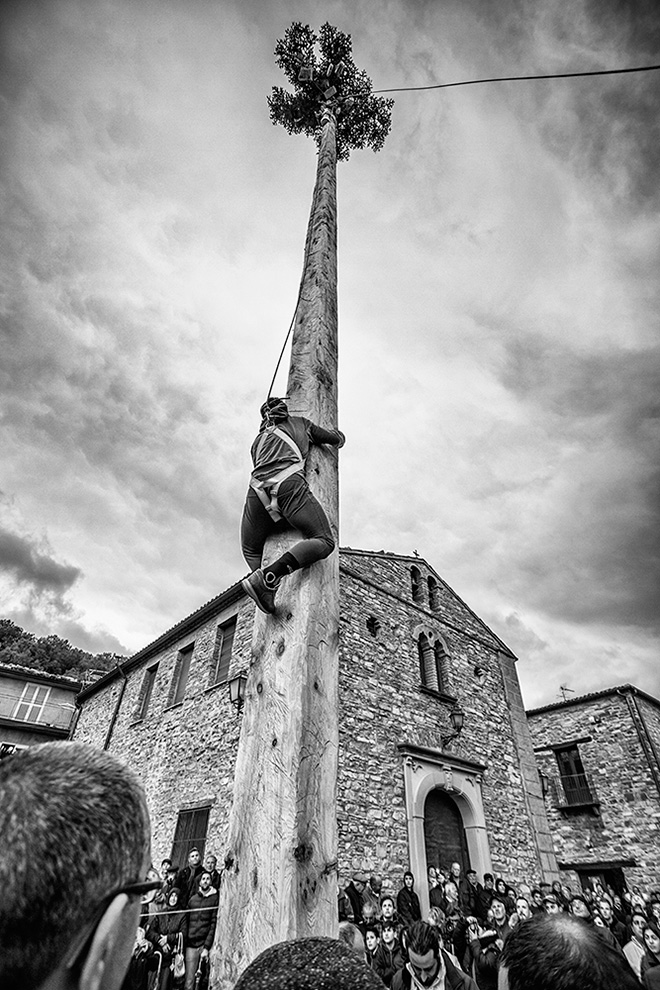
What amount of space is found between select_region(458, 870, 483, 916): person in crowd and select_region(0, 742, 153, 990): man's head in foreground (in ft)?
31.8

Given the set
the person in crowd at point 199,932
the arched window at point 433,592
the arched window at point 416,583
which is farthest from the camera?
the arched window at point 433,592

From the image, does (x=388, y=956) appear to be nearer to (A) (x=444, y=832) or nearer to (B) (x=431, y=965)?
(B) (x=431, y=965)

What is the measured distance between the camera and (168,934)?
6.29 metres

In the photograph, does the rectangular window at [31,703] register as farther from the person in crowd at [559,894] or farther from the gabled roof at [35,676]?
the person in crowd at [559,894]

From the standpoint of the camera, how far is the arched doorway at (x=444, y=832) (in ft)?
33.6

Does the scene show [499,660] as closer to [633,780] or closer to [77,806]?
[633,780]

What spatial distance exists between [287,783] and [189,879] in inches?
311

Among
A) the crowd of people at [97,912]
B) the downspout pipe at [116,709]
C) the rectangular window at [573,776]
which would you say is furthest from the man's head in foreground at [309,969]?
the rectangular window at [573,776]

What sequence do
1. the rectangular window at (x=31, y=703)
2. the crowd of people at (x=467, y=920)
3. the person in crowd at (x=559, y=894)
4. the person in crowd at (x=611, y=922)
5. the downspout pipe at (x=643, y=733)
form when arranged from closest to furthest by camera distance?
the crowd of people at (x=467, y=920) → the person in crowd at (x=611, y=922) → the person in crowd at (x=559, y=894) → the downspout pipe at (x=643, y=733) → the rectangular window at (x=31, y=703)

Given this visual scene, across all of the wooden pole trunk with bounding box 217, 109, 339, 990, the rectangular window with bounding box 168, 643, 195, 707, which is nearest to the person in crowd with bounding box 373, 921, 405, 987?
the wooden pole trunk with bounding box 217, 109, 339, 990

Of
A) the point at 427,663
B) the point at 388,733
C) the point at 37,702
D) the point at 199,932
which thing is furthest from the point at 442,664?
the point at 37,702

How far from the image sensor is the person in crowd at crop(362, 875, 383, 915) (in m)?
7.59

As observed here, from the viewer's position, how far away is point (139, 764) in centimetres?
1276

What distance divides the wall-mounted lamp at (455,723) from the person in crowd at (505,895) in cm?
280
